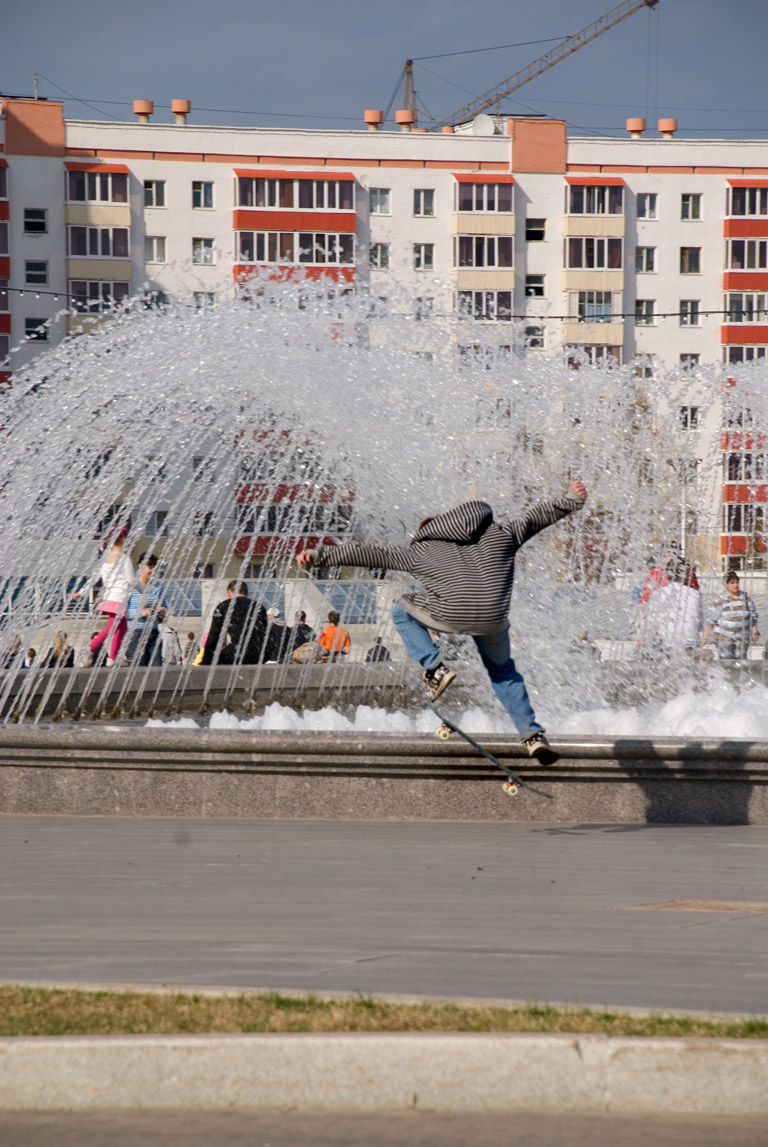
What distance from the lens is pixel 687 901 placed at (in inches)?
244

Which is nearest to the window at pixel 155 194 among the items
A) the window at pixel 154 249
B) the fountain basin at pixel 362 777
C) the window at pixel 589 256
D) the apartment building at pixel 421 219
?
the apartment building at pixel 421 219

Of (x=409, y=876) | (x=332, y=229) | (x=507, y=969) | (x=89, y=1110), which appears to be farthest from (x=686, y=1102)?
(x=332, y=229)

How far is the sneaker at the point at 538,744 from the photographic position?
8.23 meters

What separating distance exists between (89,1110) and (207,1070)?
0.31 meters

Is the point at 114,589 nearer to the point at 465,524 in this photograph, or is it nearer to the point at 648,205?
the point at 465,524

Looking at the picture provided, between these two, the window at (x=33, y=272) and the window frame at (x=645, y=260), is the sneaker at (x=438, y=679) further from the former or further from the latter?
the window frame at (x=645, y=260)

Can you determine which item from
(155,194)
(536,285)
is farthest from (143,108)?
(536,285)

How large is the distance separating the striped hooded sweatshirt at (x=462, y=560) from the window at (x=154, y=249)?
59.9 metres

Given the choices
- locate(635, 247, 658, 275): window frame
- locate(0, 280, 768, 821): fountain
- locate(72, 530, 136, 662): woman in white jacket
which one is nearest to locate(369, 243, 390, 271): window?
locate(635, 247, 658, 275): window frame

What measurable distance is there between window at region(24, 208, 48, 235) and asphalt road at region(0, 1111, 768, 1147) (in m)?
64.4

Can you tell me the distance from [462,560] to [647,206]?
215 ft

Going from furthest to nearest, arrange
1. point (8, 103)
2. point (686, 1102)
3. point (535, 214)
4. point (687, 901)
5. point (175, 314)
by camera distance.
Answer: point (535, 214), point (8, 103), point (175, 314), point (687, 901), point (686, 1102)

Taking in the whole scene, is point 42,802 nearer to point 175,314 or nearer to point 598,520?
point 175,314

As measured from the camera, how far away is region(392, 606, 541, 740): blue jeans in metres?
8.41
